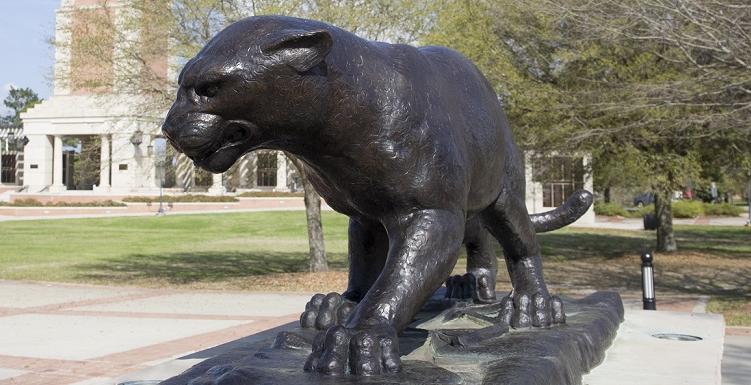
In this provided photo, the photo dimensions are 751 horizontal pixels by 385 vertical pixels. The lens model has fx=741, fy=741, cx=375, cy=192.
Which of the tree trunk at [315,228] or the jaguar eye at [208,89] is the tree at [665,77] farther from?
the jaguar eye at [208,89]

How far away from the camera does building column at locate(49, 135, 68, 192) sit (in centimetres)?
5476

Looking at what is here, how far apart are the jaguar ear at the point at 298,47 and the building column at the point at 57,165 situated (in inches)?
2216

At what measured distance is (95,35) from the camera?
523 inches

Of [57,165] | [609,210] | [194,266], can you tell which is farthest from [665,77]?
[57,165]

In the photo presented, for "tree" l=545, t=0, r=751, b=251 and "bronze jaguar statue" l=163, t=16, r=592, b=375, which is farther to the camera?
"tree" l=545, t=0, r=751, b=251

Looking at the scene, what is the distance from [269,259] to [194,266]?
1959mm

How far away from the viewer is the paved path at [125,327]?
20.0 ft

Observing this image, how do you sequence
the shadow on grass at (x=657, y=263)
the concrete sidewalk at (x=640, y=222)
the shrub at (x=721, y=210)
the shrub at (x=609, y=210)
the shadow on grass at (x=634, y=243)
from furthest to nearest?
the shrub at (x=721, y=210) < the shrub at (x=609, y=210) < the concrete sidewalk at (x=640, y=222) < the shadow on grass at (x=634, y=243) < the shadow on grass at (x=657, y=263)

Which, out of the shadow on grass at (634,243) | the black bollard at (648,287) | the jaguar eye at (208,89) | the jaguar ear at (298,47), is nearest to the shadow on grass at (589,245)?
the shadow on grass at (634,243)

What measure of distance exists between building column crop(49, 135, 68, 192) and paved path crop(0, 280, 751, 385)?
4492cm

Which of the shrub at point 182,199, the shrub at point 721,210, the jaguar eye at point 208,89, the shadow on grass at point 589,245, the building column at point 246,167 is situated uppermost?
the building column at point 246,167

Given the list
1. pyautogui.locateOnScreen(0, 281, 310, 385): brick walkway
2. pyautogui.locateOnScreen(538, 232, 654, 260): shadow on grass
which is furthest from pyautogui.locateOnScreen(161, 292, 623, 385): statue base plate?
pyautogui.locateOnScreen(538, 232, 654, 260): shadow on grass

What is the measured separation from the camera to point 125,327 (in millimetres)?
8547

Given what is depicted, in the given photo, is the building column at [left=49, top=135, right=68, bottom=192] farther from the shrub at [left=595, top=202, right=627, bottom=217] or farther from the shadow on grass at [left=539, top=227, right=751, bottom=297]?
the shadow on grass at [left=539, top=227, right=751, bottom=297]
